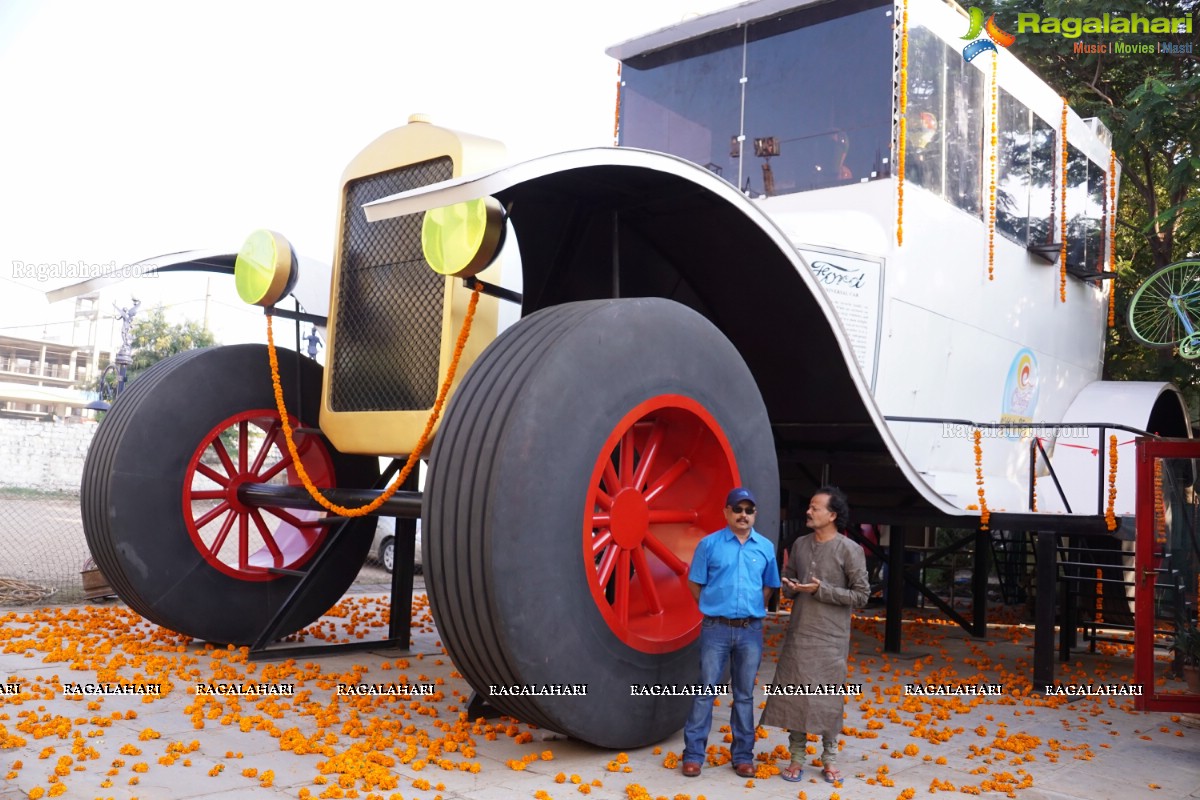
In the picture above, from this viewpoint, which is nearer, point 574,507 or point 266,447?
point 574,507

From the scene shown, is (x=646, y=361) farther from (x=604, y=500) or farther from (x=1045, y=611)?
(x=1045, y=611)

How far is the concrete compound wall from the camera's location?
22.3m

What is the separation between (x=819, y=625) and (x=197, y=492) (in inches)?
148

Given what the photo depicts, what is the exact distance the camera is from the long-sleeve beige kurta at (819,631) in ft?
14.5

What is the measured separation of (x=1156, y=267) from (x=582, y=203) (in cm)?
1032

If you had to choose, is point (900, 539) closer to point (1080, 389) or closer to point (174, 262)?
point (1080, 389)

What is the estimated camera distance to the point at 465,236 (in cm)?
427

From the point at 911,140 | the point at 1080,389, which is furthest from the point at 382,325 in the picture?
the point at 1080,389

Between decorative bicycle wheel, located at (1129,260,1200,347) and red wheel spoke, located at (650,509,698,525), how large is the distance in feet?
20.7

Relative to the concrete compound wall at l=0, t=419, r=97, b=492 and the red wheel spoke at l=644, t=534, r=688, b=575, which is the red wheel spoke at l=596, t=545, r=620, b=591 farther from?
the concrete compound wall at l=0, t=419, r=97, b=492

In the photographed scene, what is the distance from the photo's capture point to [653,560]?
4.95 m

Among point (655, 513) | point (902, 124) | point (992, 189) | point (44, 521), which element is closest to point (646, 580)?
point (655, 513)

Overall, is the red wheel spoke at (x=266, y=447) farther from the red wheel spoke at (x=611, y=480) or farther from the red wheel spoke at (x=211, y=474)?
the red wheel spoke at (x=611, y=480)

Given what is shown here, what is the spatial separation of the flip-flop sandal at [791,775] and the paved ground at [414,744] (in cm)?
3
